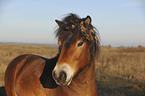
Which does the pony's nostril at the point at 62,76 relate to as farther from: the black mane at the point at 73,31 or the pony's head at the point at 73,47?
the black mane at the point at 73,31

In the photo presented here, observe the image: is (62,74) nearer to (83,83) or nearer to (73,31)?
(83,83)

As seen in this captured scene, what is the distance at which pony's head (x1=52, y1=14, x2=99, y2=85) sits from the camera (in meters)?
2.38

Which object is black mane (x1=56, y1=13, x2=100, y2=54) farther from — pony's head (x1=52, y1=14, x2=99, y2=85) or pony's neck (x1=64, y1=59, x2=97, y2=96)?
pony's neck (x1=64, y1=59, x2=97, y2=96)

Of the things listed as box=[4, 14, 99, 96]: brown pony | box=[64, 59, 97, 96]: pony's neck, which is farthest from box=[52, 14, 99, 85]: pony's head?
box=[64, 59, 97, 96]: pony's neck

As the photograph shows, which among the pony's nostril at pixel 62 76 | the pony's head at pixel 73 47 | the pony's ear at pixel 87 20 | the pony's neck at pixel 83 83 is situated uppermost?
the pony's ear at pixel 87 20

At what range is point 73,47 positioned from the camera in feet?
8.32

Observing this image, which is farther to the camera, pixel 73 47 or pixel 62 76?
pixel 73 47

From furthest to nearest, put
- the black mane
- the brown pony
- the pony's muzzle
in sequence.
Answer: the black mane → the brown pony → the pony's muzzle

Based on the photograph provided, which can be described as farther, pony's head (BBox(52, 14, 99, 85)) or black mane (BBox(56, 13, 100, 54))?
black mane (BBox(56, 13, 100, 54))

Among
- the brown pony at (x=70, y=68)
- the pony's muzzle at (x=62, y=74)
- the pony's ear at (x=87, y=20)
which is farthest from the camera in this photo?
the pony's ear at (x=87, y=20)

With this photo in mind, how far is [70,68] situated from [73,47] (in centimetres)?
34

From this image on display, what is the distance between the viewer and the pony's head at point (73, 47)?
2.38m

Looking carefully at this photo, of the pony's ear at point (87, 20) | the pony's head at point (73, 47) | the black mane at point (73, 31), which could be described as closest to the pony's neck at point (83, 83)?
the pony's head at point (73, 47)

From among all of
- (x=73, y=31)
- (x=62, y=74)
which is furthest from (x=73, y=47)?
(x=62, y=74)
